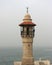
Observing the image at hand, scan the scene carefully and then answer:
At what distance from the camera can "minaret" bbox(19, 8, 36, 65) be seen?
24.3 m

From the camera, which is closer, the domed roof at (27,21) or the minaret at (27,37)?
the minaret at (27,37)

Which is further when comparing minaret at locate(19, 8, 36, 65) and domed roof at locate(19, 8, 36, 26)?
domed roof at locate(19, 8, 36, 26)

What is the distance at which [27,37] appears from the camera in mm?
24516

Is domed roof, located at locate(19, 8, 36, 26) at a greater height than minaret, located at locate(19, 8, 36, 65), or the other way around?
domed roof, located at locate(19, 8, 36, 26)

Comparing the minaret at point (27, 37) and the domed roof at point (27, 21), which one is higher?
the domed roof at point (27, 21)

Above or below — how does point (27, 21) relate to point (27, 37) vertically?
above

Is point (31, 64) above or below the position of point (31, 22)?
below

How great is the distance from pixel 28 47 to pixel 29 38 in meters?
0.76

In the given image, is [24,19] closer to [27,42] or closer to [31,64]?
[27,42]

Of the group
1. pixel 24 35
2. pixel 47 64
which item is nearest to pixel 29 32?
pixel 24 35

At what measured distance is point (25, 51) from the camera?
24.2 m

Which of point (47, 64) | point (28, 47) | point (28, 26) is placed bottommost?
A: point (47, 64)

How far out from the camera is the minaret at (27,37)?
24.3 m

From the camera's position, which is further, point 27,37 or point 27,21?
point 27,21
